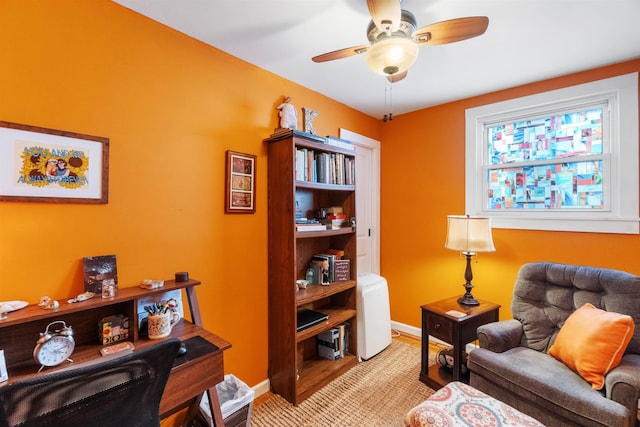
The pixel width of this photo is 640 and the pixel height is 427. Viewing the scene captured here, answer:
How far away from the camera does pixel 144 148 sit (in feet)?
5.60

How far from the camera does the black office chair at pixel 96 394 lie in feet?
2.44

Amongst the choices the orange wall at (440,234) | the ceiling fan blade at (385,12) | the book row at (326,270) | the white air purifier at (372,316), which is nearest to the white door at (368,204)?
the orange wall at (440,234)

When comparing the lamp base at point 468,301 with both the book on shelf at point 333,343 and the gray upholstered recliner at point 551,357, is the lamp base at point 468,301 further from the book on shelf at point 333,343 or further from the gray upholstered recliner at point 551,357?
the book on shelf at point 333,343

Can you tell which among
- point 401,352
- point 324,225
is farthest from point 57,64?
point 401,352

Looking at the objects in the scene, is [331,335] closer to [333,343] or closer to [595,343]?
[333,343]

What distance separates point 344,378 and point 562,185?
2.47 meters

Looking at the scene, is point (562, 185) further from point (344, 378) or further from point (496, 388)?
point (344, 378)

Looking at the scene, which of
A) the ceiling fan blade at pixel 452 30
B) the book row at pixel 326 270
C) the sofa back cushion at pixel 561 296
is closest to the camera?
the ceiling fan blade at pixel 452 30

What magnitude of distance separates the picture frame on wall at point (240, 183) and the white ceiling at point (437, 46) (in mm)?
747

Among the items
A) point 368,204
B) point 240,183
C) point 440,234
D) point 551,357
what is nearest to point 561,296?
point 551,357

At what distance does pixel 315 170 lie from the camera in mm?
2443

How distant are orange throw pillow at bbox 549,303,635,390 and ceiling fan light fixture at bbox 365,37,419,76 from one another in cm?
181

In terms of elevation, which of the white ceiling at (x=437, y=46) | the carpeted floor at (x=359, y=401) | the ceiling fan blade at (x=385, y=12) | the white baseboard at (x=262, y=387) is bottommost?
the carpeted floor at (x=359, y=401)

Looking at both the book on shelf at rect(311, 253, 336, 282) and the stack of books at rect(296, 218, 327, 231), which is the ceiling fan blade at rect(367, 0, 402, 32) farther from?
the book on shelf at rect(311, 253, 336, 282)
